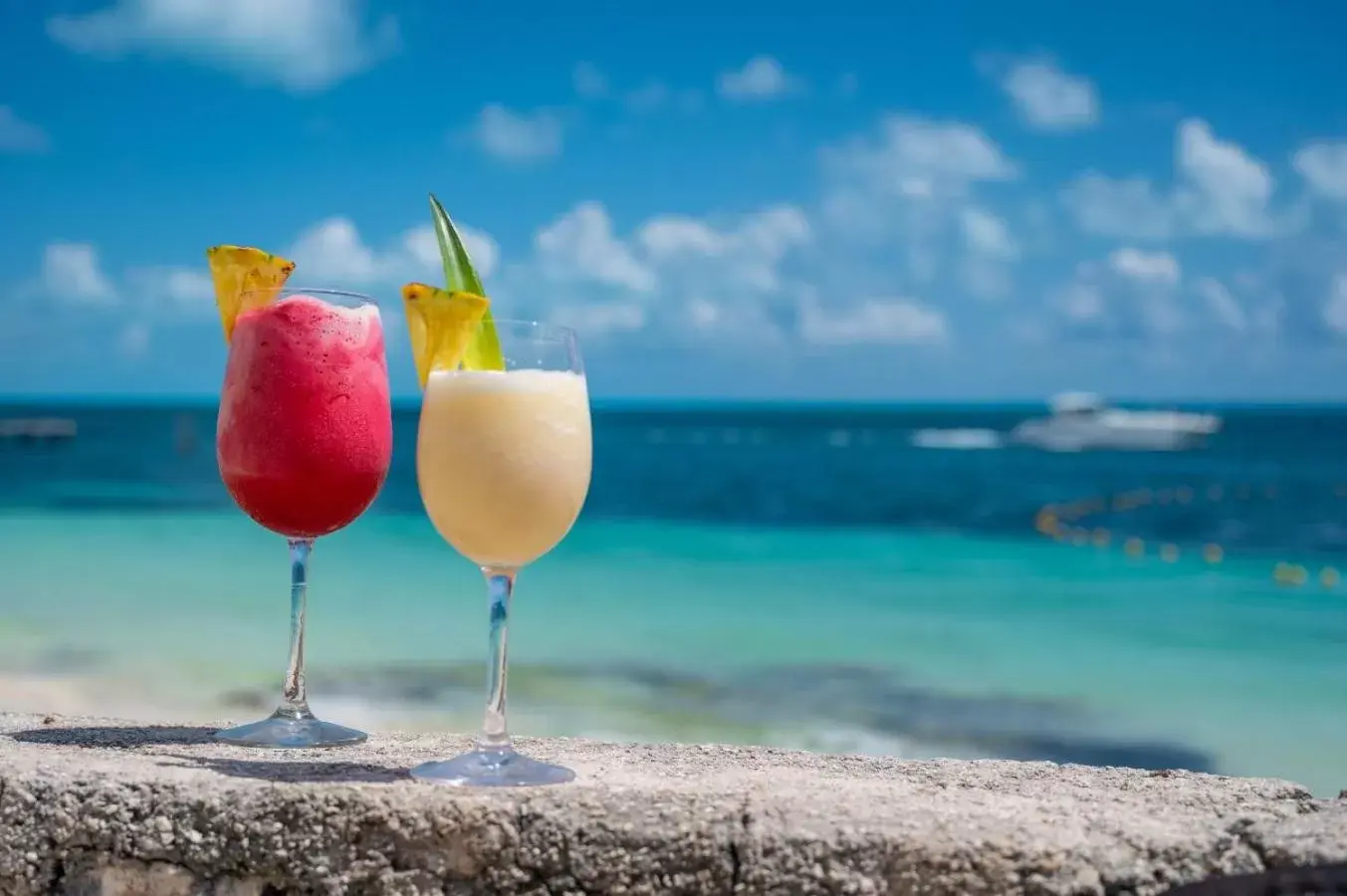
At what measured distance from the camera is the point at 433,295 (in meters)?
1.91

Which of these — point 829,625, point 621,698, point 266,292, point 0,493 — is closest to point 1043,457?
point 0,493

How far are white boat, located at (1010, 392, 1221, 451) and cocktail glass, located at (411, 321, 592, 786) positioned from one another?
53.6m

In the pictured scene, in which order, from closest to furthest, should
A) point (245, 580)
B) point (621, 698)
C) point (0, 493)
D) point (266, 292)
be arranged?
point (266, 292) → point (621, 698) → point (245, 580) → point (0, 493)

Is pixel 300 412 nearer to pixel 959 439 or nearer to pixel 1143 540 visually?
pixel 1143 540

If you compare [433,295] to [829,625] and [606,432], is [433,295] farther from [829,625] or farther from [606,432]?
[606,432]

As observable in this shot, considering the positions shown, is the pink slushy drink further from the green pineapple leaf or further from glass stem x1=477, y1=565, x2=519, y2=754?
glass stem x1=477, y1=565, x2=519, y2=754

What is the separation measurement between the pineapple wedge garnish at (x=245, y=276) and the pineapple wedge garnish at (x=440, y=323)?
51cm

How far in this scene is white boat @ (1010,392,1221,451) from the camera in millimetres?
53938

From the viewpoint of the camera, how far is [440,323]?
1939mm

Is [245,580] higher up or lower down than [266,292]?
lower down

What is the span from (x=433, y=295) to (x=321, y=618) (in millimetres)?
9783

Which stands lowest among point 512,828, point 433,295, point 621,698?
point 621,698

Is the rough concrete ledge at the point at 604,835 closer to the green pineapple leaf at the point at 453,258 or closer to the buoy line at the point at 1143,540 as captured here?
the green pineapple leaf at the point at 453,258

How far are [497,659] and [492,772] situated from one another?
16cm
